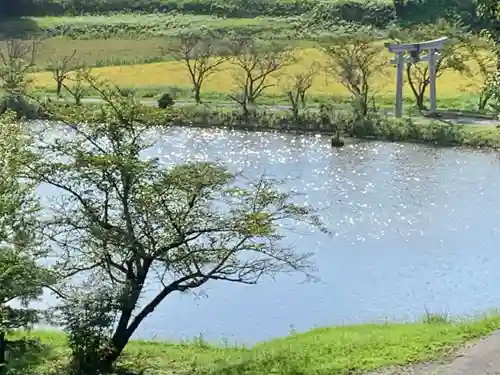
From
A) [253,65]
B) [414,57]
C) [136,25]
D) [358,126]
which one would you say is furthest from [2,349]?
[136,25]

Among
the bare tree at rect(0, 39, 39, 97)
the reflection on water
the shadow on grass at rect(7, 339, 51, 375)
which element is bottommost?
the reflection on water

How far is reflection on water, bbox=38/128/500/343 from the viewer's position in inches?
791

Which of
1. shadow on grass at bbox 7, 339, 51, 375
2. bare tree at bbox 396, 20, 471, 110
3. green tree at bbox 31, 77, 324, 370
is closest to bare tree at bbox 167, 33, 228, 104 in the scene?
bare tree at bbox 396, 20, 471, 110

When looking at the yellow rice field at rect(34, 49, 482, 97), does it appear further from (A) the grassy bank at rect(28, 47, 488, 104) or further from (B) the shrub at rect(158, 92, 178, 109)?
(B) the shrub at rect(158, 92, 178, 109)

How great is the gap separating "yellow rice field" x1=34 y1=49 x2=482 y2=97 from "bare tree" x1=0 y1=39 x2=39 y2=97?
1.42 metres

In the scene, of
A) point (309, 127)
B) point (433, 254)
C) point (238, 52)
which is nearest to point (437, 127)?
point (309, 127)

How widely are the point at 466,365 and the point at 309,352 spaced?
8.59ft

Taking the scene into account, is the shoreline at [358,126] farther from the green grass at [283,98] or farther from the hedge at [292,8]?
the hedge at [292,8]

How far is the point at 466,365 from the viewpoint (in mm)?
12242

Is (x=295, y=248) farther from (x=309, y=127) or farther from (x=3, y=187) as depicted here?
(x=309, y=127)

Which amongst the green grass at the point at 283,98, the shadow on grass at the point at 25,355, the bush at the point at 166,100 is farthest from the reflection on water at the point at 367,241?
the green grass at the point at 283,98

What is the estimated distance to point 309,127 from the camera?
45281mm

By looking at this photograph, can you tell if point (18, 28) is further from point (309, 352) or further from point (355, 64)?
point (309, 352)

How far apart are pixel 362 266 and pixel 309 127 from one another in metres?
22.1
